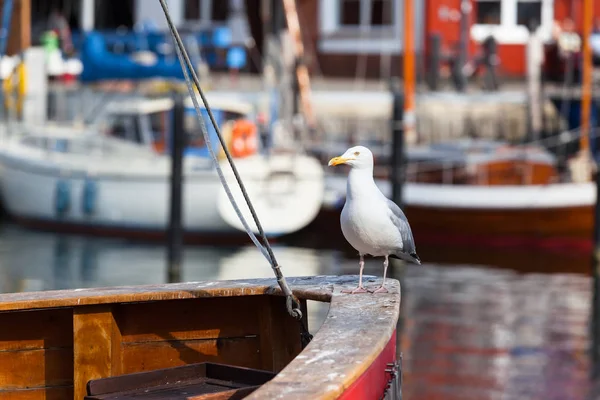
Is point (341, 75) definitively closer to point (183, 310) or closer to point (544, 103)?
point (544, 103)

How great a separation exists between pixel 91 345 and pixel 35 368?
0.28 metres

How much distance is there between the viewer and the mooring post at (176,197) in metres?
14.5

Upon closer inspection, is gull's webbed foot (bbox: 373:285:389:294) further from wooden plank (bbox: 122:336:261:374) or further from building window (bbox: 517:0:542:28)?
building window (bbox: 517:0:542:28)

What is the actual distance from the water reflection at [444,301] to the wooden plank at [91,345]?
440 centimetres

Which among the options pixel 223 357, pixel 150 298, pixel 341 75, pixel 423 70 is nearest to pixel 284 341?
pixel 223 357

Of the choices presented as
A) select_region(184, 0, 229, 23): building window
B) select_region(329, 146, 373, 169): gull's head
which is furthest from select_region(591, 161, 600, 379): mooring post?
select_region(184, 0, 229, 23): building window

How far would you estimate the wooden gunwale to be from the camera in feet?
→ 13.8

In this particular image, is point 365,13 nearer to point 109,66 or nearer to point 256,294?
point 109,66

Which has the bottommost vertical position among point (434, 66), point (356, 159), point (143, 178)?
point (143, 178)

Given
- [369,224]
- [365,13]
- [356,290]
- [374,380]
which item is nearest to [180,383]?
[356,290]

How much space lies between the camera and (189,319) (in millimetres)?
5441

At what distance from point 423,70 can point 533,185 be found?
944 cm

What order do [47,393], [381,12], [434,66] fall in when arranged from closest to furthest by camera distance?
1. [47,393]
2. [434,66]
3. [381,12]

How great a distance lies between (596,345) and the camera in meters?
11.3
